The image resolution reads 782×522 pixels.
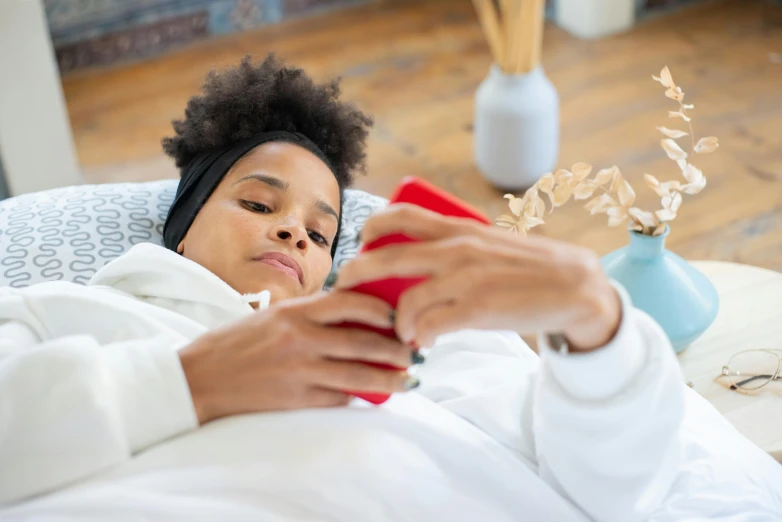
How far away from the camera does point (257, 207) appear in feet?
4.43

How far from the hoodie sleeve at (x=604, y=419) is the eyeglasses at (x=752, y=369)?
1.21ft

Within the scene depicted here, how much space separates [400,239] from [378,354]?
0.43 feet

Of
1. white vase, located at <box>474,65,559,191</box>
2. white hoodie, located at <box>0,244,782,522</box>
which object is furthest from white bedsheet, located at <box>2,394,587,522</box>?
white vase, located at <box>474,65,559,191</box>

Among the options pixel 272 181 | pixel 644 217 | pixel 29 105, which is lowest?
pixel 29 105

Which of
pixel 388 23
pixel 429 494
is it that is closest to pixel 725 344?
pixel 429 494

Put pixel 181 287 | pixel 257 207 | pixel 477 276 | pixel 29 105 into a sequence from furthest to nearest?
pixel 29 105, pixel 257 207, pixel 181 287, pixel 477 276

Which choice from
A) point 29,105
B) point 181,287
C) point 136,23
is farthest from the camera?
point 136,23

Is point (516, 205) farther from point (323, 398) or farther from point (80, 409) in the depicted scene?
point (80, 409)

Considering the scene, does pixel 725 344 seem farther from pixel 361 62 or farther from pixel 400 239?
pixel 361 62

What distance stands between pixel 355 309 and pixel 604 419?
0.29 m

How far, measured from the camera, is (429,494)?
103 cm

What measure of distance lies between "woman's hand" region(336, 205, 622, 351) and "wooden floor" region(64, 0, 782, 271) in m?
1.46

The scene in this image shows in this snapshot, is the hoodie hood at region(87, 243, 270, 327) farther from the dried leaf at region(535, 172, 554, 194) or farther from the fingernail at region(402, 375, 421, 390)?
the dried leaf at region(535, 172, 554, 194)

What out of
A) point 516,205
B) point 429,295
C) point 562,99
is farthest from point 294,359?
point 562,99
